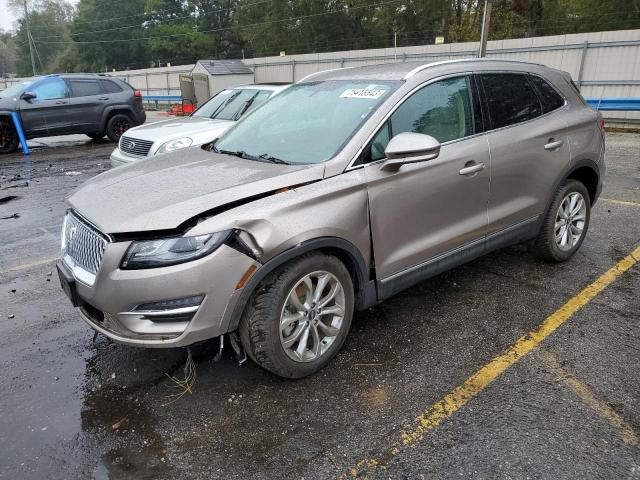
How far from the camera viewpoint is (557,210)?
171 inches

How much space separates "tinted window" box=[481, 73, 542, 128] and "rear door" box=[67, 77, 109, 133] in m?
11.9

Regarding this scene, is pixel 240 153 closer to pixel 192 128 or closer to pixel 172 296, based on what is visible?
pixel 172 296

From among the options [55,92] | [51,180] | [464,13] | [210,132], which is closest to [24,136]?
[55,92]

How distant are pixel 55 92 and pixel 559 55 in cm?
1518

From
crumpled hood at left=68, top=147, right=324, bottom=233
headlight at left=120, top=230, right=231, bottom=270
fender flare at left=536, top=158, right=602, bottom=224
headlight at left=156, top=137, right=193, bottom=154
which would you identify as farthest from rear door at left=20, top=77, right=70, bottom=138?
fender flare at left=536, top=158, right=602, bottom=224

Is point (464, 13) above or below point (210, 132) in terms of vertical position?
above

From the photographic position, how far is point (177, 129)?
308 inches

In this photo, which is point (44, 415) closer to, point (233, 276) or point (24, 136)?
point (233, 276)

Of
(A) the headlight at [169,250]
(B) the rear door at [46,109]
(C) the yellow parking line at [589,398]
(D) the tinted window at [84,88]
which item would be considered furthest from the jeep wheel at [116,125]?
(C) the yellow parking line at [589,398]

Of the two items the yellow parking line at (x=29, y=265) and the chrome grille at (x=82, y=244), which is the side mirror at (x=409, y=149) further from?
the yellow parking line at (x=29, y=265)

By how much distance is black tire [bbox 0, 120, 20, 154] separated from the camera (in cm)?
1227

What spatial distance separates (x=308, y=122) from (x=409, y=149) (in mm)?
860

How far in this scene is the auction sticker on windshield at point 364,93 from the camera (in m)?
3.34

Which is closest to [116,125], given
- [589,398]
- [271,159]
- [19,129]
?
[19,129]
